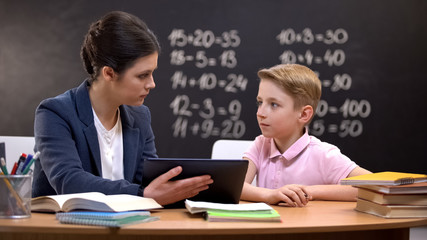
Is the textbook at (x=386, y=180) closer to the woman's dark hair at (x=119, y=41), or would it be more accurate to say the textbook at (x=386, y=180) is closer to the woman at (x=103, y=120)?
the woman at (x=103, y=120)

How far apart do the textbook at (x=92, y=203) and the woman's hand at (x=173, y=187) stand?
29mm

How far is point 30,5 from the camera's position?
12.6 feet

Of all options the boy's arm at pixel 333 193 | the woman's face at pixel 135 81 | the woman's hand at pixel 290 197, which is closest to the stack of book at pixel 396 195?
the woman's hand at pixel 290 197

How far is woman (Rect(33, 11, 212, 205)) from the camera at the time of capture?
1.66m

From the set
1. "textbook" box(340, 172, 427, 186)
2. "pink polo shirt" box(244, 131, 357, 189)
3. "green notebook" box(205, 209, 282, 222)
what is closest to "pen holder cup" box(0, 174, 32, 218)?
"green notebook" box(205, 209, 282, 222)

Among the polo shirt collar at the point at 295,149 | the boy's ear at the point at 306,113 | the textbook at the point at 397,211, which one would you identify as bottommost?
the textbook at the point at 397,211

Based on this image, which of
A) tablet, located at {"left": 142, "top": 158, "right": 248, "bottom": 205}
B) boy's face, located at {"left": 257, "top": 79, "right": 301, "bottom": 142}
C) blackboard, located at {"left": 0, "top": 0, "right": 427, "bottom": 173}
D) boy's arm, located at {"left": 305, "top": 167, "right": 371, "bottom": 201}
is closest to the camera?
tablet, located at {"left": 142, "top": 158, "right": 248, "bottom": 205}

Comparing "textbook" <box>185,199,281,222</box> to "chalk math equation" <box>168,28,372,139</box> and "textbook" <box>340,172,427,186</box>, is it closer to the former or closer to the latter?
"textbook" <box>340,172,427,186</box>

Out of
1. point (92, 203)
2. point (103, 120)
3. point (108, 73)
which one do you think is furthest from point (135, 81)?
point (92, 203)

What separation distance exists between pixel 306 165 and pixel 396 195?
0.54m

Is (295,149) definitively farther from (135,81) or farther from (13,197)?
(13,197)

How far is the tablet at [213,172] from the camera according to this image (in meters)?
1.39

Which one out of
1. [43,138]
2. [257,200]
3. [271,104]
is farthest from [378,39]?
[43,138]

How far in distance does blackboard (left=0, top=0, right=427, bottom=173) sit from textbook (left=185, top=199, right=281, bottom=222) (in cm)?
242
